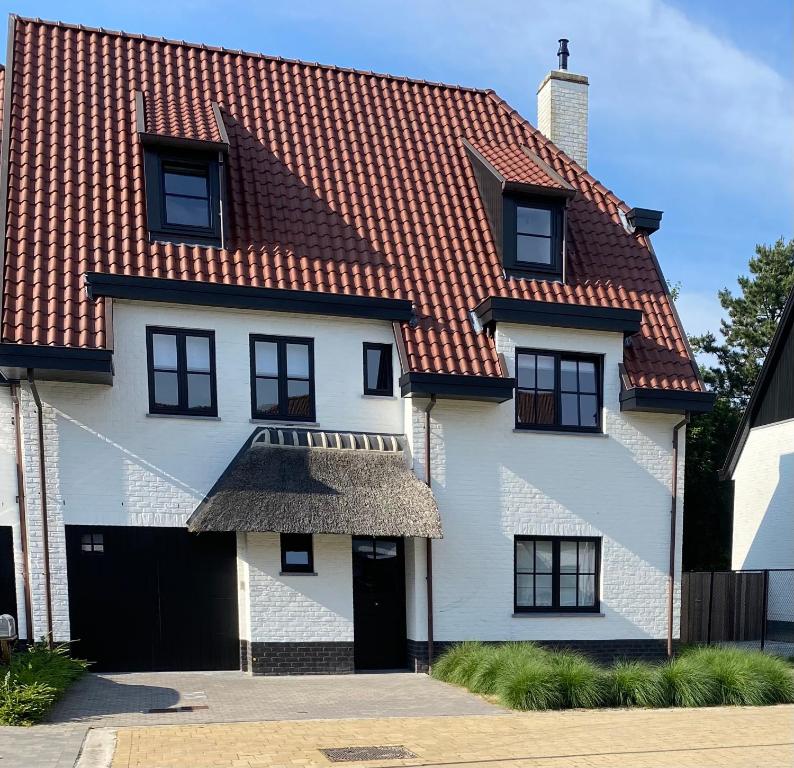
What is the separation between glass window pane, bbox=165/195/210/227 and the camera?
1559 centimetres

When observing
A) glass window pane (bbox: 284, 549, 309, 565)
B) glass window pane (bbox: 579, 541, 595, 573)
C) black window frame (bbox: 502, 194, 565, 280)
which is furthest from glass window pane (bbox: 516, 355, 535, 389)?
glass window pane (bbox: 284, 549, 309, 565)

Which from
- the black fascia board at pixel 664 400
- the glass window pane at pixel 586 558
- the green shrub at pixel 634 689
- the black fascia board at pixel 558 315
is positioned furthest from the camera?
the glass window pane at pixel 586 558

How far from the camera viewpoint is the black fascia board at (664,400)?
16281 millimetres

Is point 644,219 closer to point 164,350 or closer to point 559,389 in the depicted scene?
point 559,389

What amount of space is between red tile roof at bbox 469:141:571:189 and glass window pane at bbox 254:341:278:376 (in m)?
5.49

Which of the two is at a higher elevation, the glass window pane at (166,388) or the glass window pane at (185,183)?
the glass window pane at (185,183)

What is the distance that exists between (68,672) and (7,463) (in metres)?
3.41

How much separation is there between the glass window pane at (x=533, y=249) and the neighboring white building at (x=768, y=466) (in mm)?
9091

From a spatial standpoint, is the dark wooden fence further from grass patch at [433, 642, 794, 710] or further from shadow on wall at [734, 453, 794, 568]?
grass patch at [433, 642, 794, 710]

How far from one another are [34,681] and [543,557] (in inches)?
347

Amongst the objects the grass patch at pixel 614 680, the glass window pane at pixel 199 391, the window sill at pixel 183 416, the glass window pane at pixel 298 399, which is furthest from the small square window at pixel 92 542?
the grass patch at pixel 614 680

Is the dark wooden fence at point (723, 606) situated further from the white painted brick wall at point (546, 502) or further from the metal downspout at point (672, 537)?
the white painted brick wall at point (546, 502)

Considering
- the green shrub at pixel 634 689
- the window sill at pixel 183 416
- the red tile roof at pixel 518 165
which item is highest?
the red tile roof at pixel 518 165

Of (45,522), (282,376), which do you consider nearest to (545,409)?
(282,376)
